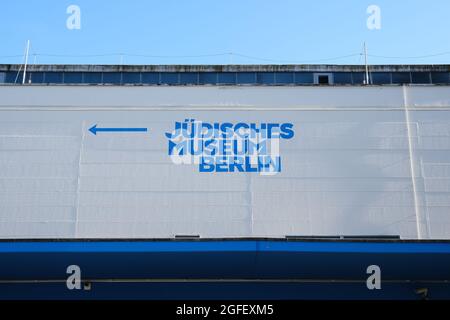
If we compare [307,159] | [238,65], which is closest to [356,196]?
[307,159]

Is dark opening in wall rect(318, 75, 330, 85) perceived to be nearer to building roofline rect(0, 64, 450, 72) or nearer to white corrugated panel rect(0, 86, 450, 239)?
building roofline rect(0, 64, 450, 72)

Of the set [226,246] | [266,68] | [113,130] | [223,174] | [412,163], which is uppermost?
[266,68]

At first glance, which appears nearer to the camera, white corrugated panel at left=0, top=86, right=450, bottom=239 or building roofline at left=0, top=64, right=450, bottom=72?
white corrugated panel at left=0, top=86, right=450, bottom=239

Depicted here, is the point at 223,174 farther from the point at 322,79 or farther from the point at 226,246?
the point at 322,79

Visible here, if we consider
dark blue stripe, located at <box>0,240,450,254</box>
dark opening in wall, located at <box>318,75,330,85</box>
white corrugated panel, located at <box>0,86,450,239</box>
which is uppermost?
dark opening in wall, located at <box>318,75,330,85</box>

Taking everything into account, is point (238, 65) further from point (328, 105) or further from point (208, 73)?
point (328, 105)

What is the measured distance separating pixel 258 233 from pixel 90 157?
3941 millimetres

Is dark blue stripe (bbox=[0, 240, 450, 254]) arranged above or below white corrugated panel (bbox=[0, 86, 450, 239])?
below

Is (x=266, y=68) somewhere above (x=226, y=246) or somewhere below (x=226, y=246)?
above

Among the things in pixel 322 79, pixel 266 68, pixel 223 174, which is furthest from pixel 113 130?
pixel 322 79

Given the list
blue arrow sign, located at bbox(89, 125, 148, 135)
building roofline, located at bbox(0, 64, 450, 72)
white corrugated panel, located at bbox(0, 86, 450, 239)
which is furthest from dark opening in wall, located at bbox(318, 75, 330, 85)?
blue arrow sign, located at bbox(89, 125, 148, 135)

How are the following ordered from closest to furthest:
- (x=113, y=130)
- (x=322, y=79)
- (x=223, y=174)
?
(x=223, y=174), (x=113, y=130), (x=322, y=79)

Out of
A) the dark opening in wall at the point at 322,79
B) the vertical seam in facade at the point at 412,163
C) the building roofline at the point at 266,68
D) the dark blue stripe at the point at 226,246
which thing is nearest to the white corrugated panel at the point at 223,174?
the vertical seam in facade at the point at 412,163

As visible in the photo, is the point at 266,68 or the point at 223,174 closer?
the point at 223,174
